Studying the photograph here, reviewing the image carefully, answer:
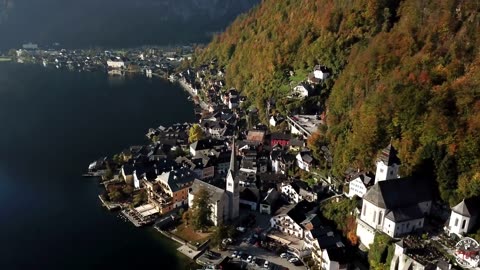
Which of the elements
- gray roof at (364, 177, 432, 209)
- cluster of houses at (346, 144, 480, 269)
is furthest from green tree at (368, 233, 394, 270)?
gray roof at (364, 177, 432, 209)

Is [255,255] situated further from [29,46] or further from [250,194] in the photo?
[29,46]

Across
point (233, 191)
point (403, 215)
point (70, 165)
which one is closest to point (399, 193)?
point (403, 215)

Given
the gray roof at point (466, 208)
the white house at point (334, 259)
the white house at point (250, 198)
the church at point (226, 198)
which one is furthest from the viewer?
the white house at point (250, 198)

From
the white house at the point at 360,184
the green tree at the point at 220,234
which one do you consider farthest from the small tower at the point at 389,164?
the green tree at the point at 220,234

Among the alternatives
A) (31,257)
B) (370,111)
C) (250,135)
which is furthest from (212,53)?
(31,257)

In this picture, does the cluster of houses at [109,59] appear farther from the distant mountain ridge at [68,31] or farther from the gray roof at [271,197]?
the gray roof at [271,197]

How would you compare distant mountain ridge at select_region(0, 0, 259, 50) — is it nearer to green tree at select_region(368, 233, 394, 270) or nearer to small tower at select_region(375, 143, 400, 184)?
small tower at select_region(375, 143, 400, 184)
